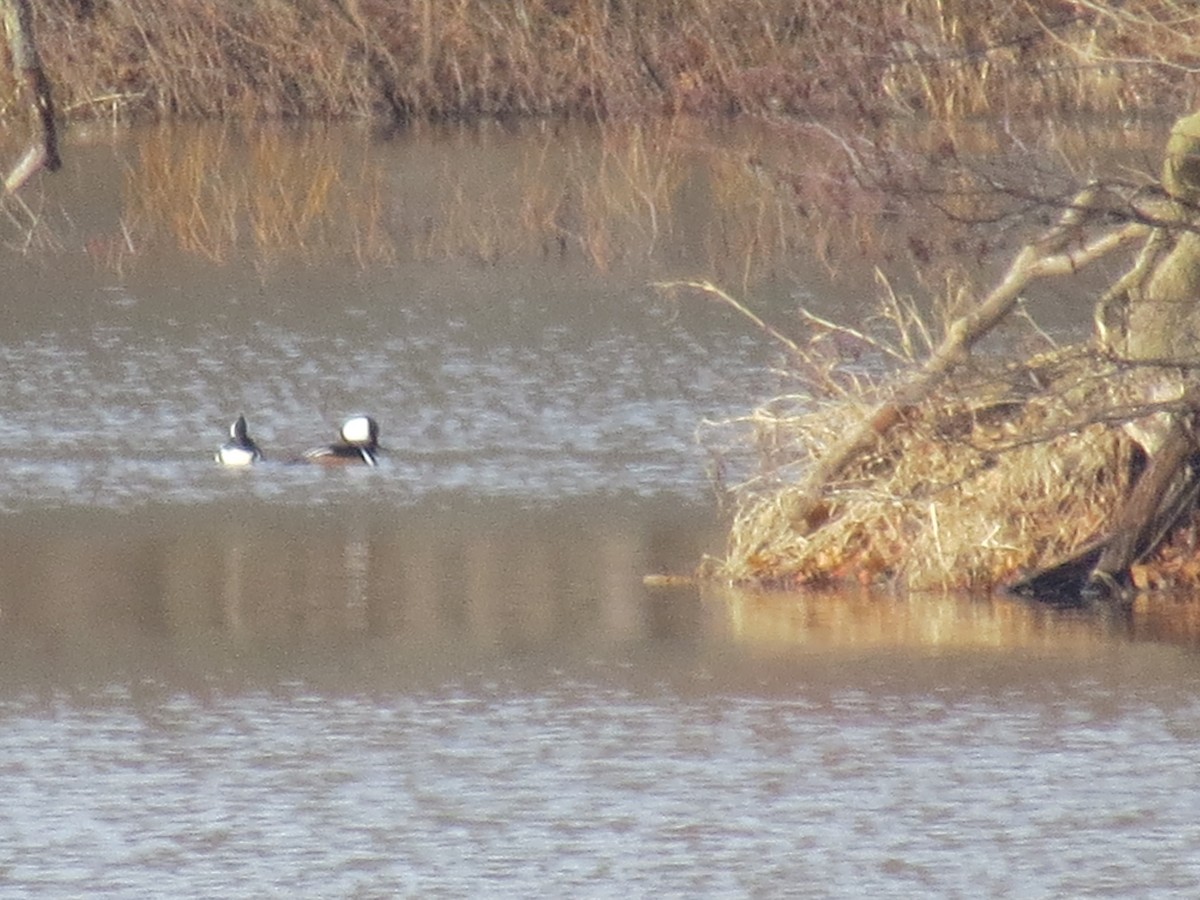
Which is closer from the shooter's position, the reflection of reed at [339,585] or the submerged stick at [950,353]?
the reflection of reed at [339,585]

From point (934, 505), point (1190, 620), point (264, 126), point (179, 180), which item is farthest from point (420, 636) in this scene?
point (264, 126)

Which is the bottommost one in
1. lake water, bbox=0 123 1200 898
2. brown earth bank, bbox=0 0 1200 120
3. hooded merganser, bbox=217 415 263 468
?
lake water, bbox=0 123 1200 898

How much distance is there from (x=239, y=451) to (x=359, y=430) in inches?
20.3

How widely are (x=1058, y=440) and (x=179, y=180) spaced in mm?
14310

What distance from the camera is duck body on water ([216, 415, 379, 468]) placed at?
40.5 feet

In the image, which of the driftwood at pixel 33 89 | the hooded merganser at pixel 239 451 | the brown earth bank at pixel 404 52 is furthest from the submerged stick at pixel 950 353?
the brown earth bank at pixel 404 52

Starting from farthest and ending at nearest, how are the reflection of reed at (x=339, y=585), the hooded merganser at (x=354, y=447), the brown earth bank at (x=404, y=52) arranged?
the brown earth bank at (x=404, y=52)
the hooded merganser at (x=354, y=447)
the reflection of reed at (x=339, y=585)

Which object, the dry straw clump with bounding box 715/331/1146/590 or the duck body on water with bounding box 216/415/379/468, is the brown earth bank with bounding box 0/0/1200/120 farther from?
the dry straw clump with bounding box 715/331/1146/590

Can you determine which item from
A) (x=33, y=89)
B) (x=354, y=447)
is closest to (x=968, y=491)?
(x=354, y=447)

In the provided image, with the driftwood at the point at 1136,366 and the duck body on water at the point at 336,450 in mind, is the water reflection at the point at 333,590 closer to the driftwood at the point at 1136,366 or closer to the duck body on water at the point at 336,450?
the duck body on water at the point at 336,450

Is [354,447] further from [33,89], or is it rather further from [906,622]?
[906,622]

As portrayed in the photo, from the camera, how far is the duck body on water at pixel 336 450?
1234 centimetres

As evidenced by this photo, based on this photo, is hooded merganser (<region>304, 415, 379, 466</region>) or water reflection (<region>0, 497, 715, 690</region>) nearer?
water reflection (<region>0, 497, 715, 690</region>)

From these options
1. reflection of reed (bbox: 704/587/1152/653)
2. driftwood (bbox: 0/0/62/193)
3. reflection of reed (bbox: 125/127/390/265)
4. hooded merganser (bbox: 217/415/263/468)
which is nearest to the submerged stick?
reflection of reed (bbox: 704/587/1152/653)
